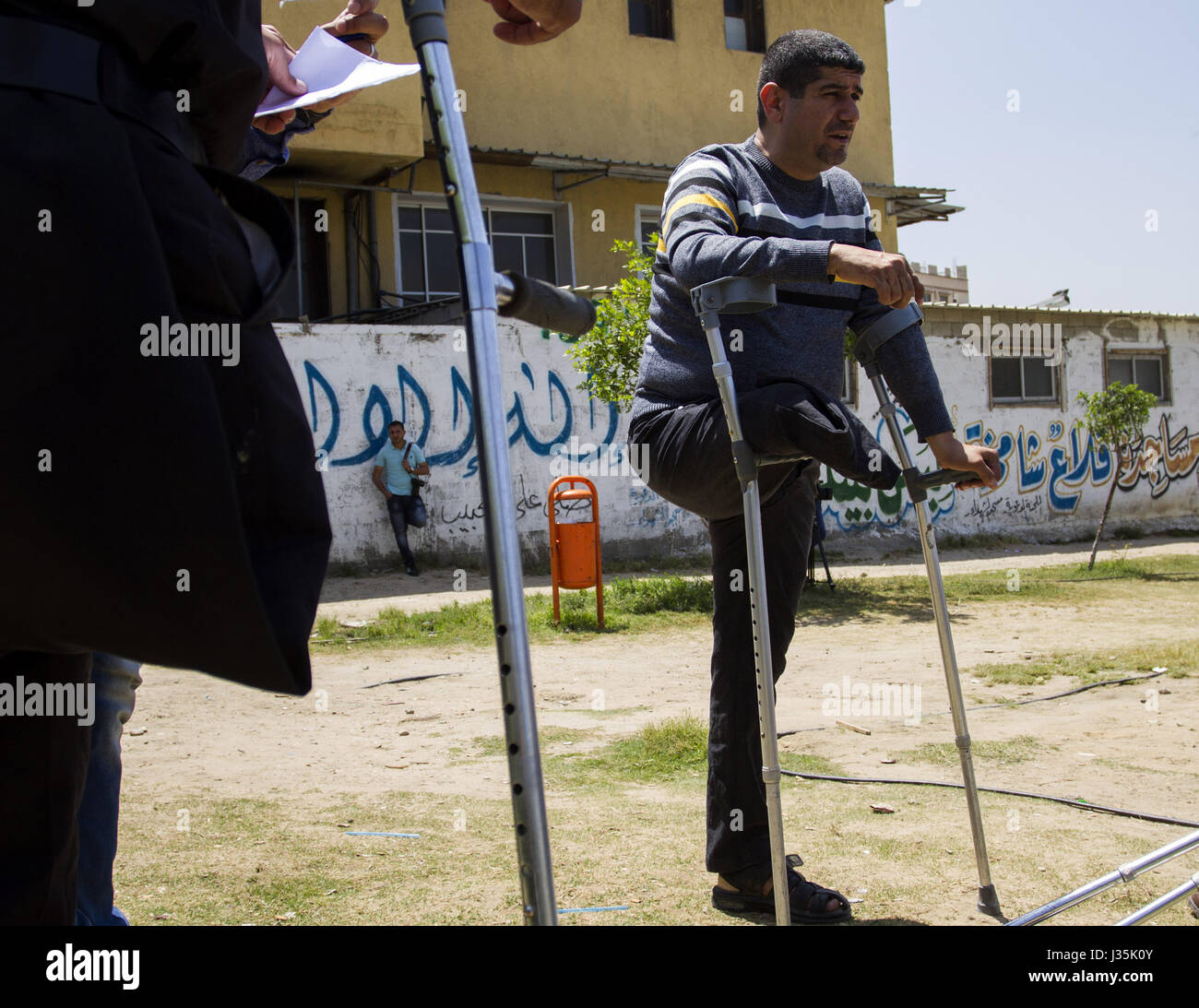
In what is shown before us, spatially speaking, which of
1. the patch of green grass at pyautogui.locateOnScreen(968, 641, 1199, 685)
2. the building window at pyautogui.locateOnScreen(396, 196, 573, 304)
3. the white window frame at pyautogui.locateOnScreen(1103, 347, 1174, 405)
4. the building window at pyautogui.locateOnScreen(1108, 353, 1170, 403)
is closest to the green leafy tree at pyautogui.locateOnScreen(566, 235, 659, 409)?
the patch of green grass at pyautogui.locateOnScreen(968, 641, 1199, 685)

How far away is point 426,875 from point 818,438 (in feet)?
5.02

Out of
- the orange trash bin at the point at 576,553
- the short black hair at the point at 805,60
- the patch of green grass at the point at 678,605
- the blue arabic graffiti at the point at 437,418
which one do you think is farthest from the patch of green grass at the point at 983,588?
the short black hair at the point at 805,60

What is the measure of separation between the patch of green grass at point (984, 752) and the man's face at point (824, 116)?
2.37 metres

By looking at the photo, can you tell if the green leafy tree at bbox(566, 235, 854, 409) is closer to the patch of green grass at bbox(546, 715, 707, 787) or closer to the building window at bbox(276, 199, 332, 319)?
the patch of green grass at bbox(546, 715, 707, 787)

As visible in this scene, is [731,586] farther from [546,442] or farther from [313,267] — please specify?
[313,267]

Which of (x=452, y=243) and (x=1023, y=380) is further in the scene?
(x=1023, y=380)

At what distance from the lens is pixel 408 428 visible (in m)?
13.5

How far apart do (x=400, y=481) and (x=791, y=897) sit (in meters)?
10.9

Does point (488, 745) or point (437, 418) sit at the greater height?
point (437, 418)

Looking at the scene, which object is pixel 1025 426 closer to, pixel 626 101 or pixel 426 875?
pixel 626 101

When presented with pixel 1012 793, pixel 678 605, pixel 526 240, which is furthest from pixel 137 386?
pixel 526 240

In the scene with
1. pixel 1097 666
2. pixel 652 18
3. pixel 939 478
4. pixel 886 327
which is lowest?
pixel 1097 666

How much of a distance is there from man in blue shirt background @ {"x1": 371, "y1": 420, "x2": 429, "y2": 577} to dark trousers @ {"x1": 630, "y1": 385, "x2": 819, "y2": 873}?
10.4 meters

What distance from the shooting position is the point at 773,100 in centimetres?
292
